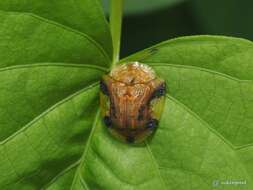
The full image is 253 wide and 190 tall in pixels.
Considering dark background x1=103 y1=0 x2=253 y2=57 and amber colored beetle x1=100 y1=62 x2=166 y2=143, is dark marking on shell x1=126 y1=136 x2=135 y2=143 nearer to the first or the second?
amber colored beetle x1=100 y1=62 x2=166 y2=143

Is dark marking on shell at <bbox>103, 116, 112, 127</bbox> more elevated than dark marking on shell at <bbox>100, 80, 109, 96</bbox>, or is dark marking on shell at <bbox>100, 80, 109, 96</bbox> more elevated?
dark marking on shell at <bbox>100, 80, 109, 96</bbox>

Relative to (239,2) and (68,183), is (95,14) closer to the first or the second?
(68,183)

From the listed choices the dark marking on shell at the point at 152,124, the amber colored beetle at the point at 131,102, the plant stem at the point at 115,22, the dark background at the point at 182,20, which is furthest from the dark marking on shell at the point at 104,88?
the dark background at the point at 182,20

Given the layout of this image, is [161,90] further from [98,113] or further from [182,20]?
[182,20]

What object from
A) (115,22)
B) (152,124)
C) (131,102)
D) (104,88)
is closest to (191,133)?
(152,124)

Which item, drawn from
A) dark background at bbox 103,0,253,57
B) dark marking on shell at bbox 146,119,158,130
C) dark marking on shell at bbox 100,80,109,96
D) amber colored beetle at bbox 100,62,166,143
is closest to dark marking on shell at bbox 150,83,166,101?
amber colored beetle at bbox 100,62,166,143

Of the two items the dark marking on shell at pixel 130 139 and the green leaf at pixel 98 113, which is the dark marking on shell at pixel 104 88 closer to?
the green leaf at pixel 98 113
